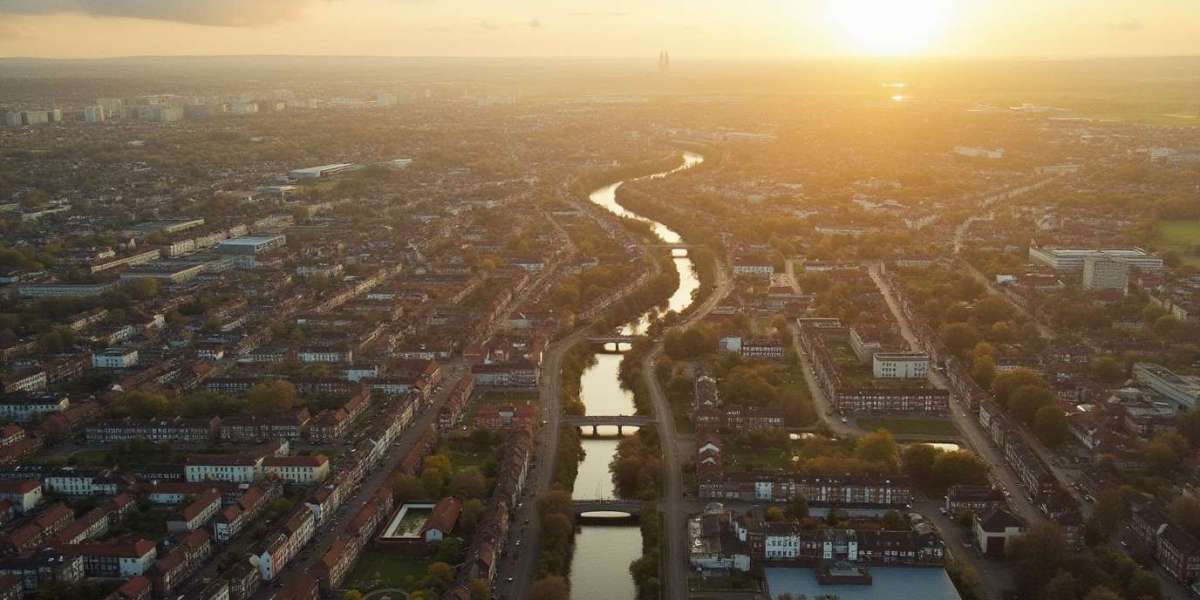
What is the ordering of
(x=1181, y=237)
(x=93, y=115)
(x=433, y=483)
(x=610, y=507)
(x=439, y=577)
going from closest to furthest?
A: (x=439, y=577) < (x=610, y=507) < (x=433, y=483) < (x=1181, y=237) < (x=93, y=115)

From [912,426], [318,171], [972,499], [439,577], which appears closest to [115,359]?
[439,577]

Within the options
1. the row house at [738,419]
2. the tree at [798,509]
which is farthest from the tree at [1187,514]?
the row house at [738,419]

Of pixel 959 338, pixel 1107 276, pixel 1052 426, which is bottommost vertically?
pixel 1052 426

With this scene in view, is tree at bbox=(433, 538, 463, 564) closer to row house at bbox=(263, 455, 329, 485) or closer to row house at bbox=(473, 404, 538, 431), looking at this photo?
row house at bbox=(263, 455, 329, 485)

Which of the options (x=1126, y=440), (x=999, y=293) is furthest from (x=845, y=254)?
(x=1126, y=440)

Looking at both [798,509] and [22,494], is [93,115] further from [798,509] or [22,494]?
[798,509]

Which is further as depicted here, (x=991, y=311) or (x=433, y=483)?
(x=991, y=311)

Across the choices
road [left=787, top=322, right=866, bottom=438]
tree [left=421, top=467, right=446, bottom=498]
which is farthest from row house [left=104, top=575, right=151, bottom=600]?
road [left=787, top=322, right=866, bottom=438]

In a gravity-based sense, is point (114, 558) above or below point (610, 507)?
above
